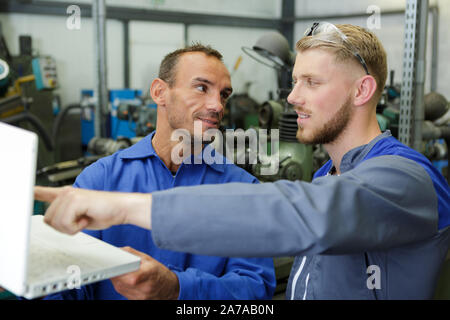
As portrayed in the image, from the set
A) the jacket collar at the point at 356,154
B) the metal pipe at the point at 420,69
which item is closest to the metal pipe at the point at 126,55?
the metal pipe at the point at 420,69

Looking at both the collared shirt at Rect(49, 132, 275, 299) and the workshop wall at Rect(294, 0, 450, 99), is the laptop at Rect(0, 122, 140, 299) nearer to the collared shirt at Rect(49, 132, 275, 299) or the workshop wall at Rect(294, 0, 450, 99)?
the collared shirt at Rect(49, 132, 275, 299)

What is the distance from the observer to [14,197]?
654 mm

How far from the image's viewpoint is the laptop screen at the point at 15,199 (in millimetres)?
624

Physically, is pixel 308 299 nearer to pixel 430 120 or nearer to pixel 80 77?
pixel 430 120

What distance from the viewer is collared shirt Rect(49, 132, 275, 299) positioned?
1147 millimetres

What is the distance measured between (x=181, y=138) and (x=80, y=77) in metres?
4.30

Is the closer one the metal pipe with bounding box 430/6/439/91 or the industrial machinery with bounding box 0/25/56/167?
the industrial machinery with bounding box 0/25/56/167

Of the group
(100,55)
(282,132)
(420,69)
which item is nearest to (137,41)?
(100,55)

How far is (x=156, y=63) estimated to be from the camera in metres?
5.94

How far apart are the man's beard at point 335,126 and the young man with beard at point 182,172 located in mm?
344

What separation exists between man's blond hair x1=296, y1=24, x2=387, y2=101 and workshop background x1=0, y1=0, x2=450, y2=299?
1.69 ft

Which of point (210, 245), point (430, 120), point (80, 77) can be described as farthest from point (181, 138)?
point (80, 77)

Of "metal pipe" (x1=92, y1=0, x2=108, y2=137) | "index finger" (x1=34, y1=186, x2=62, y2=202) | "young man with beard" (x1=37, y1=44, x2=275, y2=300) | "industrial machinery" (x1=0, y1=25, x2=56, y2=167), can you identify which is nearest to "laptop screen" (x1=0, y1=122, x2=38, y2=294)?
"index finger" (x1=34, y1=186, x2=62, y2=202)

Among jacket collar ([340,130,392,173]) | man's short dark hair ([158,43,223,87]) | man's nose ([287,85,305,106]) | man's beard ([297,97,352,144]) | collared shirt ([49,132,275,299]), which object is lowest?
collared shirt ([49,132,275,299])
